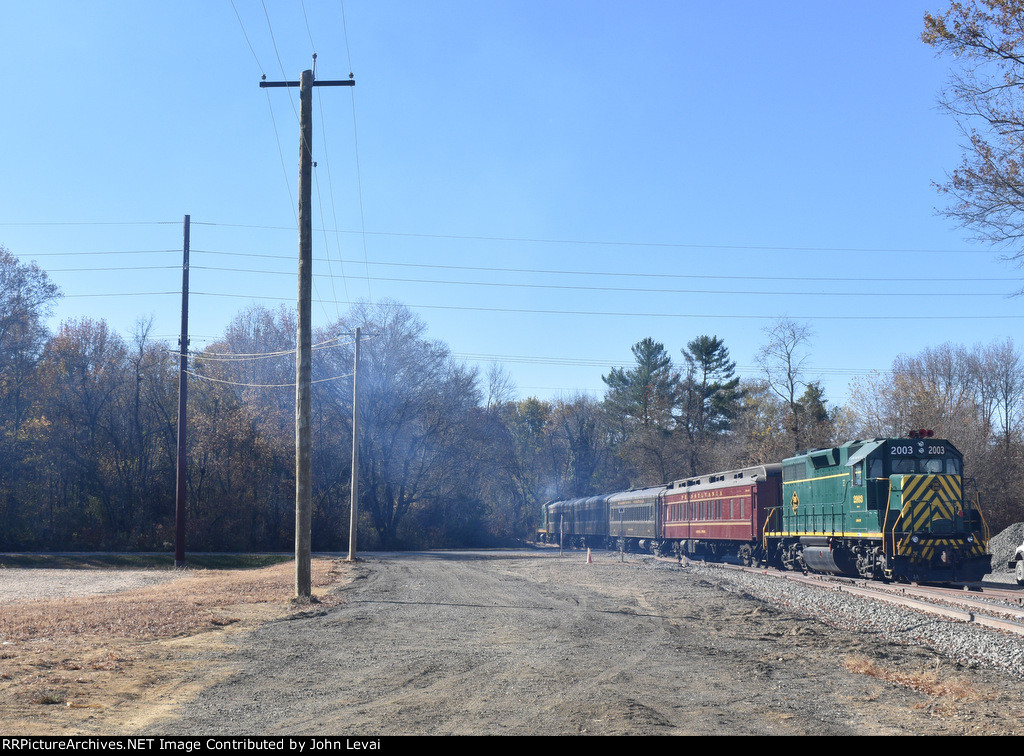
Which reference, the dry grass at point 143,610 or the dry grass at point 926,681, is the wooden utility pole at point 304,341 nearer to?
the dry grass at point 143,610

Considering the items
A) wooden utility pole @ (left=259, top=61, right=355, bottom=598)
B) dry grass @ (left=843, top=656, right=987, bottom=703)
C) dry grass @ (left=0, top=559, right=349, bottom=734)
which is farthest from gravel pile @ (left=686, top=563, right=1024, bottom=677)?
wooden utility pole @ (left=259, top=61, right=355, bottom=598)

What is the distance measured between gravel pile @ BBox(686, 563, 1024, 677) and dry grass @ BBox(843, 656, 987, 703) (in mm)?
1337

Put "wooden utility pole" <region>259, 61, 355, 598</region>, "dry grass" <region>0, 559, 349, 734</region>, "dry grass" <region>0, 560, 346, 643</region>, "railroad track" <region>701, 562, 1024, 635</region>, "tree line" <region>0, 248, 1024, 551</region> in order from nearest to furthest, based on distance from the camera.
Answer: "dry grass" <region>0, 559, 349, 734</region> < "dry grass" <region>0, 560, 346, 643</region> < "railroad track" <region>701, 562, 1024, 635</region> < "wooden utility pole" <region>259, 61, 355, 598</region> < "tree line" <region>0, 248, 1024, 551</region>

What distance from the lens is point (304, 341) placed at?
56.5 ft

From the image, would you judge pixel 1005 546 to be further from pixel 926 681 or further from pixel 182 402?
pixel 182 402

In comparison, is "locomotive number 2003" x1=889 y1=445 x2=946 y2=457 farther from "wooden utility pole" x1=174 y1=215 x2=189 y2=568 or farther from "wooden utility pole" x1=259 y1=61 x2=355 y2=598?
"wooden utility pole" x1=174 y1=215 x2=189 y2=568

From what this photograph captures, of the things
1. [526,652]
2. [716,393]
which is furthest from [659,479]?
[526,652]

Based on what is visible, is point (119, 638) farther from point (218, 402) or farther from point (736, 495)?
point (218, 402)

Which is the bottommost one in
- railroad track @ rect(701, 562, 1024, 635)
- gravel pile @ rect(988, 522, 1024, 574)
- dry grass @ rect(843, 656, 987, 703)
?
gravel pile @ rect(988, 522, 1024, 574)

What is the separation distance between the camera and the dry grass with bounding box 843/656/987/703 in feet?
27.1

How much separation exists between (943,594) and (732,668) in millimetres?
10651

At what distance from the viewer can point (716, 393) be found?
75000 millimetres

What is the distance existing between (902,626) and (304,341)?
42.3ft

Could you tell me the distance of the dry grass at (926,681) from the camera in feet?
27.1
